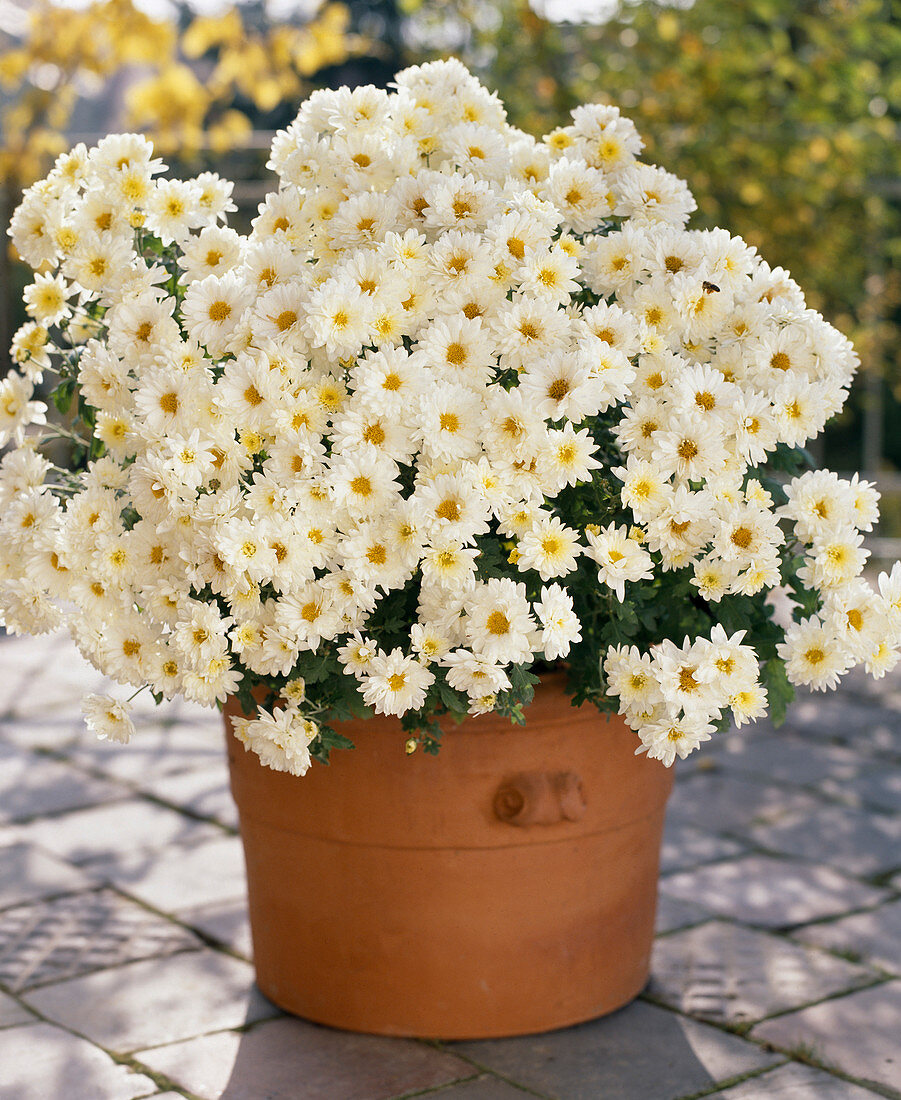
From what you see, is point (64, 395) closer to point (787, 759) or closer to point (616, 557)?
point (616, 557)

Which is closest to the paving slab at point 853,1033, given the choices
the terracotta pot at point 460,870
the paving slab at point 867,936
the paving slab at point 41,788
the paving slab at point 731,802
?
the paving slab at point 867,936

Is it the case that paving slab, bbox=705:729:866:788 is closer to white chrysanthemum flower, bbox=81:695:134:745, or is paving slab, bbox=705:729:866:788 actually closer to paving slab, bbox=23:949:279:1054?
paving slab, bbox=23:949:279:1054

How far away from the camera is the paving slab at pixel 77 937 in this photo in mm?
2348

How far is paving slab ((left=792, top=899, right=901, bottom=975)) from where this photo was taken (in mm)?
2401

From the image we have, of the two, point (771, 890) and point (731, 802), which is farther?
point (731, 802)

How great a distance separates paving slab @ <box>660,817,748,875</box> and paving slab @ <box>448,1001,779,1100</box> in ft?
2.32

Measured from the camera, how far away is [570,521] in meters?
1.87

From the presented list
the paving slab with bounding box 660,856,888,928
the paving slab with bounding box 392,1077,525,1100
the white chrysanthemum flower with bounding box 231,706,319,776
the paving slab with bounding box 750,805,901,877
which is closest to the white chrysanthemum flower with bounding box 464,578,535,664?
the white chrysanthemum flower with bounding box 231,706,319,776

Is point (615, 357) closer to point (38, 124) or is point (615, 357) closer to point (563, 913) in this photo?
point (563, 913)

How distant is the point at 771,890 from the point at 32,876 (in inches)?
60.7

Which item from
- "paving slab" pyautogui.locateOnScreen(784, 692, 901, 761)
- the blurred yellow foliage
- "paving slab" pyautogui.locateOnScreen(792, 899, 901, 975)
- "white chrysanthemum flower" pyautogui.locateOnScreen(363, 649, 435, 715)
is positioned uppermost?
the blurred yellow foliage

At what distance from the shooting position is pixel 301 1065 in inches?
78.9

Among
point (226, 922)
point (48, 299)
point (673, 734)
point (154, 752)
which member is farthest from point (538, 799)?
point (154, 752)

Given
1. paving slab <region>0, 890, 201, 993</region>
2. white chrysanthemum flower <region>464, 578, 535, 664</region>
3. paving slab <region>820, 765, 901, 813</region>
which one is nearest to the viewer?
white chrysanthemum flower <region>464, 578, 535, 664</region>
